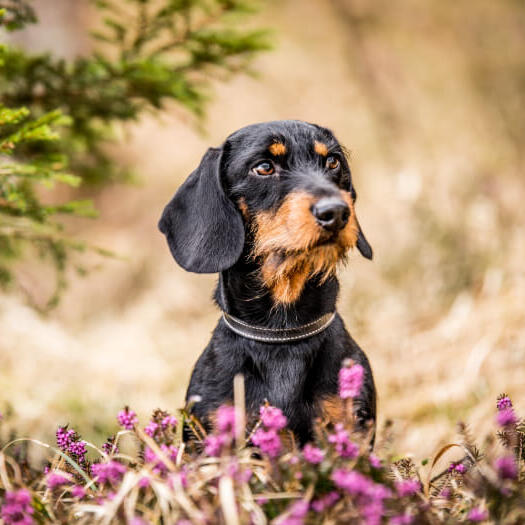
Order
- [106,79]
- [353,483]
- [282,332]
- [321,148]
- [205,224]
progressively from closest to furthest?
[353,483], [282,332], [205,224], [321,148], [106,79]

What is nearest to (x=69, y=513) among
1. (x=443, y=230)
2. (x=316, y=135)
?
(x=316, y=135)

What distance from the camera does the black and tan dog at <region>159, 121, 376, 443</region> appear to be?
2545 millimetres

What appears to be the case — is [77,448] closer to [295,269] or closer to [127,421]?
[127,421]

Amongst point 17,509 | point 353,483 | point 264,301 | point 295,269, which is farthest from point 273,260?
point 17,509

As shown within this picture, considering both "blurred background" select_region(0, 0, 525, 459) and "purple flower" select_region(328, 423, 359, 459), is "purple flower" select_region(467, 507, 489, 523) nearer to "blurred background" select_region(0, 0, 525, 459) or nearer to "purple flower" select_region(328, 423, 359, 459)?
"purple flower" select_region(328, 423, 359, 459)

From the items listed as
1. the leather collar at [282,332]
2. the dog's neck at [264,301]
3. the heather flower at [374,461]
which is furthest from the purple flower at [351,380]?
the dog's neck at [264,301]

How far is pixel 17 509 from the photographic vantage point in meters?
1.79

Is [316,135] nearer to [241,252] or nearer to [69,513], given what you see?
[241,252]

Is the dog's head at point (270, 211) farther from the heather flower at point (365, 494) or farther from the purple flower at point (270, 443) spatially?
the heather flower at point (365, 494)

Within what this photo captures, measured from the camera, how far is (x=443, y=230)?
6352 mm

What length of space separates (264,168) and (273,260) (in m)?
0.47

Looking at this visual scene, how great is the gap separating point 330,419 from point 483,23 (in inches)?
333

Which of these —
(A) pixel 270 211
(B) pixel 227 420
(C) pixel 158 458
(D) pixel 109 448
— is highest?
(A) pixel 270 211

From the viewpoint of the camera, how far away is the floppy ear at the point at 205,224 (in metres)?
2.72
